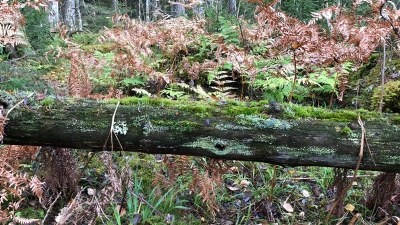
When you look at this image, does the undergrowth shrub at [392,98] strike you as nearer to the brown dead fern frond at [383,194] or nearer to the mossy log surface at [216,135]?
the brown dead fern frond at [383,194]

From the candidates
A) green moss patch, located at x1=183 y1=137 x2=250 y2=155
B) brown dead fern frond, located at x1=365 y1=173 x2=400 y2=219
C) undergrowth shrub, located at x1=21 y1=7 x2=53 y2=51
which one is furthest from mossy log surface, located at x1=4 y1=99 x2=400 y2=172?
undergrowth shrub, located at x1=21 y1=7 x2=53 y2=51

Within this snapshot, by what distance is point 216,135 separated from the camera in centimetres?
204

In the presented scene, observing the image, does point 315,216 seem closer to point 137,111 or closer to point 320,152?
point 320,152

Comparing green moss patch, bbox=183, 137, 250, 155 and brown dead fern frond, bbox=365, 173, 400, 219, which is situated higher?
green moss patch, bbox=183, 137, 250, 155

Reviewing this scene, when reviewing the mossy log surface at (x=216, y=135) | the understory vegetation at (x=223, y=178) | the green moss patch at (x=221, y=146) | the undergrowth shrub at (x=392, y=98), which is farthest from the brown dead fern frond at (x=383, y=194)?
the green moss patch at (x=221, y=146)

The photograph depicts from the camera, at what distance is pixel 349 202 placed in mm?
2988

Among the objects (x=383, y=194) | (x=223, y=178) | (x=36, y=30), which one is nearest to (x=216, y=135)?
(x=223, y=178)

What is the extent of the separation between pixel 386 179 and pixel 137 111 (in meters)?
2.24

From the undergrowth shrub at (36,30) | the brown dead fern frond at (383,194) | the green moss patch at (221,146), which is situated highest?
the undergrowth shrub at (36,30)

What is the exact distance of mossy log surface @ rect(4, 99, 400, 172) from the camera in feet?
6.62

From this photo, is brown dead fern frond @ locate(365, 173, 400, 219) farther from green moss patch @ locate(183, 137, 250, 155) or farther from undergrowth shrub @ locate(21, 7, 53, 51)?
undergrowth shrub @ locate(21, 7, 53, 51)

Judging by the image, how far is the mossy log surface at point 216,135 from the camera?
202 centimetres

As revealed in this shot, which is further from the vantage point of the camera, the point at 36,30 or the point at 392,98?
the point at 36,30

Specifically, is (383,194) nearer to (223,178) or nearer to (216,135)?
(223,178)
